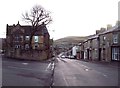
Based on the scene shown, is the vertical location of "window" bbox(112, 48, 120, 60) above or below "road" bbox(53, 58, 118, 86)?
above

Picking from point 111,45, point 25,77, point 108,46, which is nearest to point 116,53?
point 111,45

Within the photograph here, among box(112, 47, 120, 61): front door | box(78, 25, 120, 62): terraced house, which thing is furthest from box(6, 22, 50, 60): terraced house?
box(112, 47, 120, 61): front door

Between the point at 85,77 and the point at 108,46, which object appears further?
the point at 108,46

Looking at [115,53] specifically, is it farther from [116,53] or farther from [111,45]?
[111,45]

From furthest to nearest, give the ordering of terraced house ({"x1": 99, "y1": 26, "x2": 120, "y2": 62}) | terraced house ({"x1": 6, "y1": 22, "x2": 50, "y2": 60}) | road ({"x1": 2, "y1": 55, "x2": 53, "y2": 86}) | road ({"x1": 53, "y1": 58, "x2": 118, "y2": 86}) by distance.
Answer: terraced house ({"x1": 6, "y1": 22, "x2": 50, "y2": 60}), terraced house ({"x1": 99, "y1": 26, "x2": 120, "y2": 62}), road ({"x1": 53, "y1": 58, "x2": 118, "y2": 86}), road ({"x1": 2, "y1": 55, "x2": 53, "y2": 86})

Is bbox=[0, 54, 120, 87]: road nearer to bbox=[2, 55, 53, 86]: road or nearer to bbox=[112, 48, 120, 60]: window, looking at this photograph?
bbox=[2, 55, 53, 86]: road

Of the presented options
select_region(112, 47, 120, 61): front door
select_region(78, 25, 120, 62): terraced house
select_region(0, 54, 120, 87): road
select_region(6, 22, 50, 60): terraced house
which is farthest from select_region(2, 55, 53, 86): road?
select_region(6, 22, 50, 60): terraced house

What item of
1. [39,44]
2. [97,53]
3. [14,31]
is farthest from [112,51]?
[14,31]

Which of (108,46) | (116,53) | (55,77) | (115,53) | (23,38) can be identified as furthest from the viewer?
(23,38)

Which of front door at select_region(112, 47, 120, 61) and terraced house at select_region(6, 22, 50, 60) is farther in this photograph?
terraced house at select_region(6, 22, 50, 60)

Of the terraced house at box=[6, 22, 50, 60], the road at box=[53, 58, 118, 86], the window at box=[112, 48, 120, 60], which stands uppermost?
the terraced house at box=[6, 22, 50, 60]

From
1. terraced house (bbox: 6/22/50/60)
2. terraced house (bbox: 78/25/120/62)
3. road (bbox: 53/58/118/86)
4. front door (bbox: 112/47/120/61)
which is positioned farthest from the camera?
terraced house (bbox: 6/22/50/60)

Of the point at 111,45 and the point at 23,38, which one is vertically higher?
the point at 23,38

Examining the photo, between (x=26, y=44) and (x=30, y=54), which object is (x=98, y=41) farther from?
(x=26, y=44)
